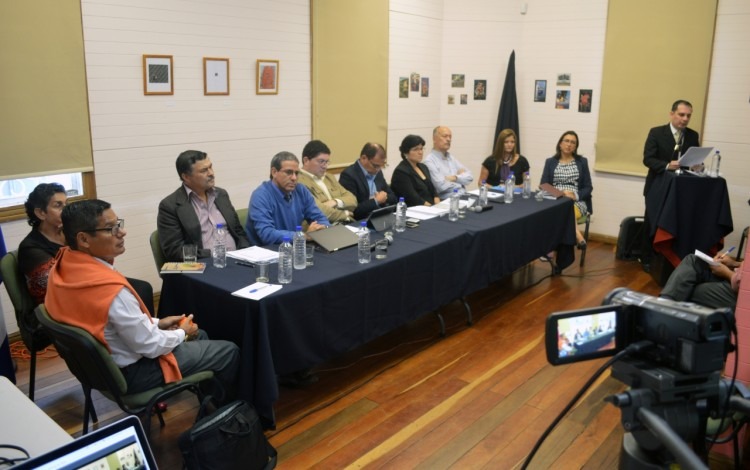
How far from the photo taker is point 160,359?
261 cm

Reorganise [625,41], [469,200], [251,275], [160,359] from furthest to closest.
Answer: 1. [625,41]
2. [469,200]
3. [251,275]
4. [160,359]

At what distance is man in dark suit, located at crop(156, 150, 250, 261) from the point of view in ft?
11.6

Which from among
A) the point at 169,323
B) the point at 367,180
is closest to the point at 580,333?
the point at 169,323

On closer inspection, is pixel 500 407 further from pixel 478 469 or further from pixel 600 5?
pixel 600 5

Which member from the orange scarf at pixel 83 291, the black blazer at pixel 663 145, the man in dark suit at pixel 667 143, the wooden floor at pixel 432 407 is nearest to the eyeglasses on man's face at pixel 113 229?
the orange scarf at pixel 83 291

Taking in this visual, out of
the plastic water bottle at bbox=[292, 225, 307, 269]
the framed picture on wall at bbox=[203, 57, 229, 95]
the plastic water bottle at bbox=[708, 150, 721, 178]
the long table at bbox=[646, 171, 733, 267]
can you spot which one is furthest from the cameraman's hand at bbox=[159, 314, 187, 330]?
the plastic water bottle at bbox=[708, 150, 721, 178]

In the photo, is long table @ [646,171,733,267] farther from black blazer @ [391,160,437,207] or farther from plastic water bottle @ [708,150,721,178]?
black blazer @ [391,160,437,207]

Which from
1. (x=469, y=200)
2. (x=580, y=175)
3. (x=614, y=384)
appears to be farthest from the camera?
(x=580, y=175)

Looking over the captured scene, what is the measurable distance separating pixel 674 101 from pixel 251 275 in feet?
16.5

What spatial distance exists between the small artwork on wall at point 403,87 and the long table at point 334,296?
2.65 meters

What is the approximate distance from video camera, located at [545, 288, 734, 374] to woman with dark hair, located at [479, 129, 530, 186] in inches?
192

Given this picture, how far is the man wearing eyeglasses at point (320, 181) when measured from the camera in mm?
4609

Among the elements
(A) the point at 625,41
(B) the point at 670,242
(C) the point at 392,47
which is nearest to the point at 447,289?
(B) the point at 670,242

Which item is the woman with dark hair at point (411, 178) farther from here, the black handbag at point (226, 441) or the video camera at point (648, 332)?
the video camera at point (648, 332)
